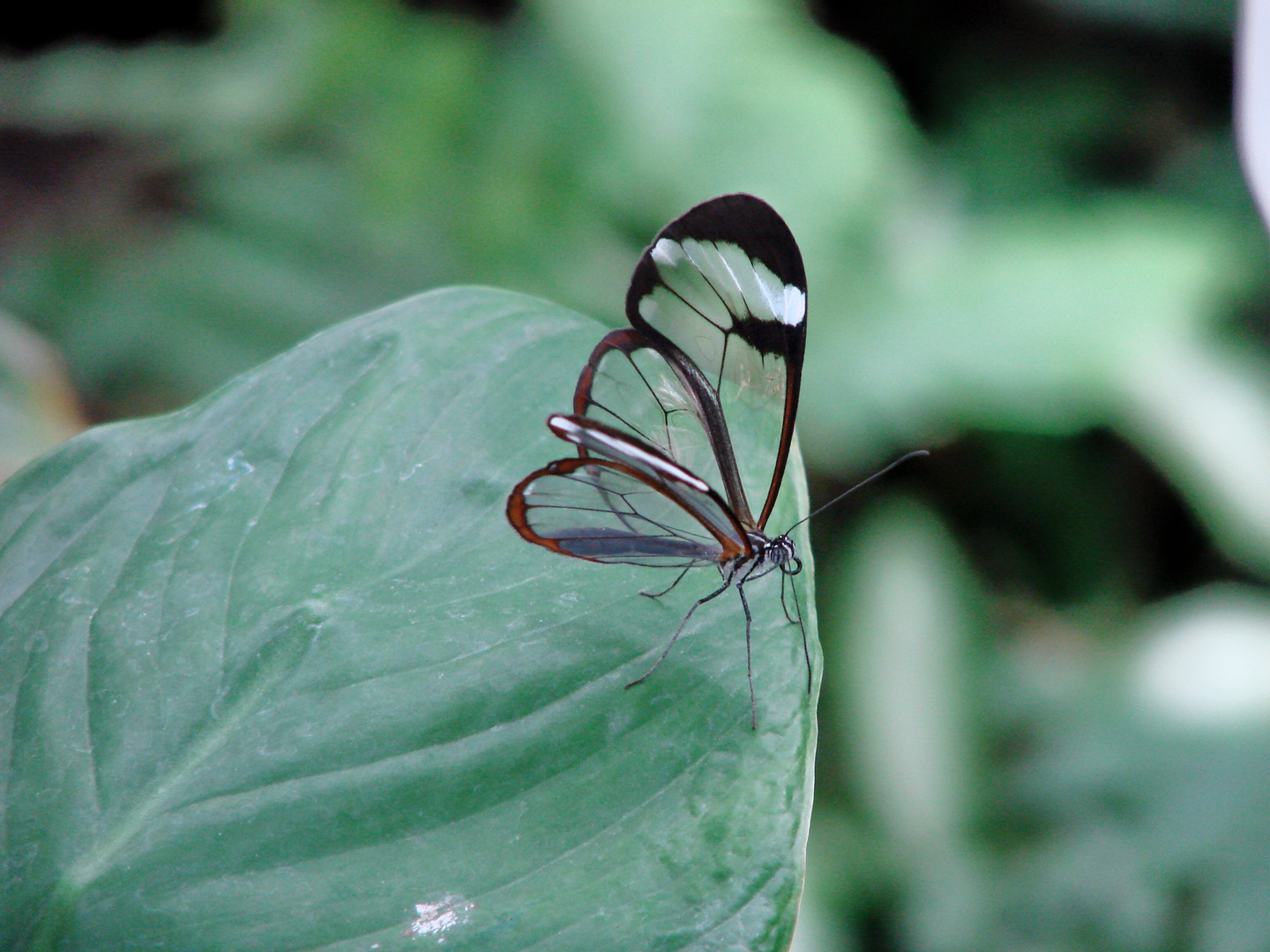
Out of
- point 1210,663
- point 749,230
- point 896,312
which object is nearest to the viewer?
point 749,230

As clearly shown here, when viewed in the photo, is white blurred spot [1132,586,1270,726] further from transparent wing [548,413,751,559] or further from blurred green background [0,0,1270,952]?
transparent wing [548,413,751,559]

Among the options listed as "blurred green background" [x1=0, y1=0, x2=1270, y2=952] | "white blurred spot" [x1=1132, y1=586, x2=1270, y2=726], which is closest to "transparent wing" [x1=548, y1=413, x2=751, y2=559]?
"blurred green background" [x1=0, y1=0, x2=1270, y2=952]

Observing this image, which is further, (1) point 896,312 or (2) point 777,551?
(1) point 896,312

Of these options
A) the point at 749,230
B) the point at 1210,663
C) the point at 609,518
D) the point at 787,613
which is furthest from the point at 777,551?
the point at 1210,663

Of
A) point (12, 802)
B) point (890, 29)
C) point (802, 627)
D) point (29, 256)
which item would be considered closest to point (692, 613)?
point (802, 627)

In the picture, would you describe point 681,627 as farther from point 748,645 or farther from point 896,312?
point 896,312

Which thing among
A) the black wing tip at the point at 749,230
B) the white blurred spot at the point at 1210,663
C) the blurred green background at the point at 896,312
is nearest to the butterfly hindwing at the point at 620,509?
the black wing tip at the point at 749,230

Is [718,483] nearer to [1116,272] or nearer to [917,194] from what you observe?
[1116,272]
